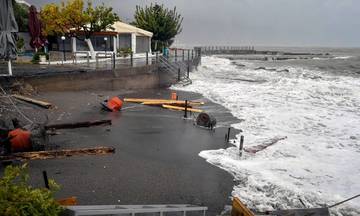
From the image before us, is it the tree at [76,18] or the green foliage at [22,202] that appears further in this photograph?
the tree at [76,18]

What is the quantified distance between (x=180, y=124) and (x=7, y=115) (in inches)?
A: 277

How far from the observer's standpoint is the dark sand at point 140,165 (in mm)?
6992

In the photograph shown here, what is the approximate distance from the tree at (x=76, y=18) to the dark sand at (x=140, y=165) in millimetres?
13317

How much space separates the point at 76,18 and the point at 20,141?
1874 centimetres

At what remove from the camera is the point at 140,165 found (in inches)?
340

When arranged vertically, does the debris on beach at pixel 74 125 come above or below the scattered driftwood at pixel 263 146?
above

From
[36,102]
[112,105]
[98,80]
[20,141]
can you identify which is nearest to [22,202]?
[20,141]

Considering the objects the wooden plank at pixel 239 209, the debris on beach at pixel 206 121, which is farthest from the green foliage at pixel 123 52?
the wooden plank at pixel 239 209

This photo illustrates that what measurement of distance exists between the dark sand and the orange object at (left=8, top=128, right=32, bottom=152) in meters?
0.63

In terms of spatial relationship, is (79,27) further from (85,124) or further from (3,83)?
(85,124)

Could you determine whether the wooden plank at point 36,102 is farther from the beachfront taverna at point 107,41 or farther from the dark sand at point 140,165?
the beachfront taverna at point 107,41

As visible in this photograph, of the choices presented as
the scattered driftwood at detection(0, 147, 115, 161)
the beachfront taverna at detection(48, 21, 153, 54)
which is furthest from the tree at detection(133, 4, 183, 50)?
the scattered driftwood at detection(0, 147, 115, 161)

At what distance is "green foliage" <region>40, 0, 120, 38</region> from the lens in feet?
81.6

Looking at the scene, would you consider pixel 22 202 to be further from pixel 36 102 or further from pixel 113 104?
pixel 36 102
